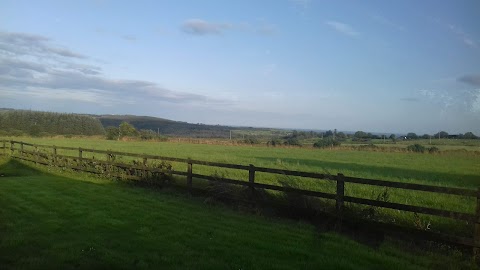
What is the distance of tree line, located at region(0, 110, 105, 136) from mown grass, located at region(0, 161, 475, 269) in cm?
8347

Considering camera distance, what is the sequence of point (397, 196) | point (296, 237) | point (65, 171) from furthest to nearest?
point (65, 171) < point (397, 196) < point (296, 237)

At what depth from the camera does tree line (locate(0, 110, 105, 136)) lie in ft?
290

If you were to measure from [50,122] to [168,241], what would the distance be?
97.9 m

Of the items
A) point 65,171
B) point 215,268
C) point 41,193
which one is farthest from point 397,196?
point 65,171

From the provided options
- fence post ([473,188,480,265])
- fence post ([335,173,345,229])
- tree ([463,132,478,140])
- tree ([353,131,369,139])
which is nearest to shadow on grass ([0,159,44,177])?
fence post ([335,173,345,229])

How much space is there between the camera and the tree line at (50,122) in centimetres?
8831

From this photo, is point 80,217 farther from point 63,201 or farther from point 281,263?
point 281,263

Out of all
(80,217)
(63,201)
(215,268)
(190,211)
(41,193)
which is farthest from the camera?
(41,193)

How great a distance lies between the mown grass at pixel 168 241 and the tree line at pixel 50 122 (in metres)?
83.5

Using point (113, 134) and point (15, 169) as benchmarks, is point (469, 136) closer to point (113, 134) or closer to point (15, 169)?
point (113, 134)

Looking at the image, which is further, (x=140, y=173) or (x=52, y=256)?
(x=140, y=173)

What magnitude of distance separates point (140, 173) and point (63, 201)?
13.0 feet

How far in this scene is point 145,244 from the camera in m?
6.94

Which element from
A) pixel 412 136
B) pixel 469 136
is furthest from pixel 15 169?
pixel 412 136
